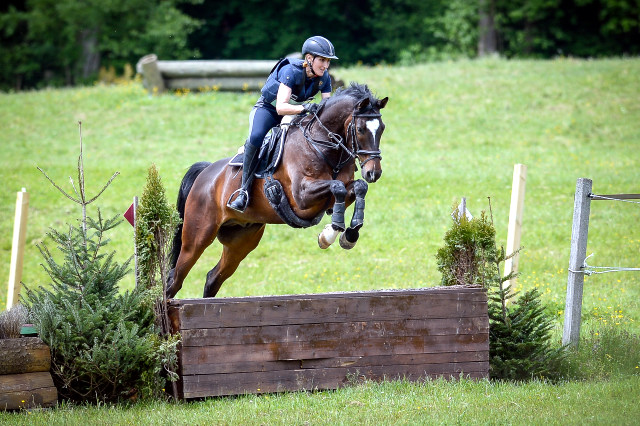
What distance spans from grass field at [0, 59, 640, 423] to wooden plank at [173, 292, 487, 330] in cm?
54

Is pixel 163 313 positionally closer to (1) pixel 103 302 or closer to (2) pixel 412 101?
(1) pixel 103 302

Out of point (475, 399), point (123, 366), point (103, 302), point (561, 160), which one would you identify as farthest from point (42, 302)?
point (561, 160)

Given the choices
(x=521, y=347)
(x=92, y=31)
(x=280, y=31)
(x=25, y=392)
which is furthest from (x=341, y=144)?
(x=92, y=31)

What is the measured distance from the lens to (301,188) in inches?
254

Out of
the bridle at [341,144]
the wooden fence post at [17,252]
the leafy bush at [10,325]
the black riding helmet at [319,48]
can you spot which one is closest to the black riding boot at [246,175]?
the bridle at [341,144]

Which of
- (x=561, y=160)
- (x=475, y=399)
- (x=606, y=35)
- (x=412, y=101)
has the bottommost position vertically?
(x=475, y=399)

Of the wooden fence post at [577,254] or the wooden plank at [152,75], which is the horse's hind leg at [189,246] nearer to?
the wooden fence post at [577,254]

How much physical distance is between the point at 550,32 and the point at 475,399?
3182 centimetres

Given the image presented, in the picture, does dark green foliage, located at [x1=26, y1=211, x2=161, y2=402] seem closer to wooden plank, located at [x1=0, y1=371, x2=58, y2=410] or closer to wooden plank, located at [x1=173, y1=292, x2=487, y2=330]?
wooden plank, located at [x1=0, y1=371, x2=58, y2=410]

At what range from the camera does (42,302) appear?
18.1ft

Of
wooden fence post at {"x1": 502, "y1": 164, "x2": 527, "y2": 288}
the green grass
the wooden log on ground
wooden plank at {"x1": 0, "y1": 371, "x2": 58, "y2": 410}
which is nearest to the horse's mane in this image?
the green grass

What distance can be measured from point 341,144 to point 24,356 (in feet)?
9.50

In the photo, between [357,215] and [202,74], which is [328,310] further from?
[202,74]

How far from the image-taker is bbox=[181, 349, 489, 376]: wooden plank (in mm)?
5434
